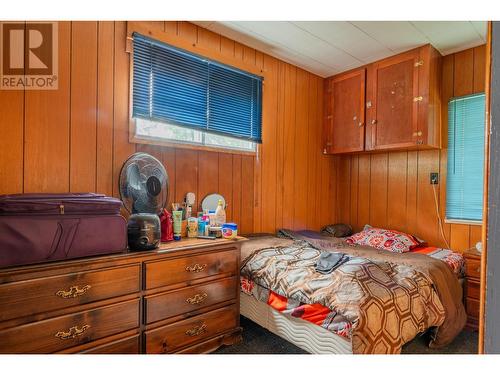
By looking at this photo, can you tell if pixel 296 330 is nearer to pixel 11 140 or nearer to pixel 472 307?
pixel 472 307

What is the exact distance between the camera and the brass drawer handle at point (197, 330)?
169 centimetres

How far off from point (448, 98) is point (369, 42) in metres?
0.96

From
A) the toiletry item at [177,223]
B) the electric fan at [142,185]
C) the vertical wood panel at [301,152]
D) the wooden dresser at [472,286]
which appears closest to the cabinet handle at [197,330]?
the toiletry item at [177,223]

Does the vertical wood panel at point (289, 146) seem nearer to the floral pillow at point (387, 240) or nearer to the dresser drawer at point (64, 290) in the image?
the floral pillow at point (387, 240)

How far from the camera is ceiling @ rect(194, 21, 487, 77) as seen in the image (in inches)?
89.5

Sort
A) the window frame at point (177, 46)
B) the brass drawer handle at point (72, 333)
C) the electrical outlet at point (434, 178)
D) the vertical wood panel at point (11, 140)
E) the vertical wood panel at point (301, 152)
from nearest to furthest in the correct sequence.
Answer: the brass drawer handle at point (72, 333), the vertical wood panel at point (11, 140), the window frame at point (177, 46), the electrical outlet at point (434, 178), the vertical wood panel at point (301, 152)

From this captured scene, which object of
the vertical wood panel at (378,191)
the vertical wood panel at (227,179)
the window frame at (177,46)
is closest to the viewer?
the window frame at (177,46)

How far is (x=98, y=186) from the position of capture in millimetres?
1836

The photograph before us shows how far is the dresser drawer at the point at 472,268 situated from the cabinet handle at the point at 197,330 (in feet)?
6.90

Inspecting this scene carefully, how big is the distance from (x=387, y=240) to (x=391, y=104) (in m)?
1.32

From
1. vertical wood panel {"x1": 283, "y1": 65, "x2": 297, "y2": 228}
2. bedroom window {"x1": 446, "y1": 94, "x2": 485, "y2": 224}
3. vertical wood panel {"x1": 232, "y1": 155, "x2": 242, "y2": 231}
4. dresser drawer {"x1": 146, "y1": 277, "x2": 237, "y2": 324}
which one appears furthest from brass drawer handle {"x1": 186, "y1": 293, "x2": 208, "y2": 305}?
bedroom window {"x1": 446, "y1": 94, "x2": 485, "y2": 224}
